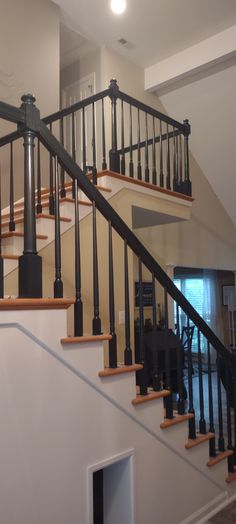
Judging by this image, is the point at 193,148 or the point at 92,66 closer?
the point at 92,66

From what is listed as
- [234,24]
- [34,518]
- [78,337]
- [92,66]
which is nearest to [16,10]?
[92,66]

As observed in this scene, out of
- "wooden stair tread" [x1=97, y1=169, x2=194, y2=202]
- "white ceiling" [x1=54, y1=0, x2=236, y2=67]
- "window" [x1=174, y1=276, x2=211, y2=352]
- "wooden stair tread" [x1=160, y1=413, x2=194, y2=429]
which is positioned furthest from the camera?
"window" [x1=174, y1=276, x2=211, y2=352]

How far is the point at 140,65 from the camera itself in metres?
6.62

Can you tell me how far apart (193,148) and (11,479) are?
6.43 meters

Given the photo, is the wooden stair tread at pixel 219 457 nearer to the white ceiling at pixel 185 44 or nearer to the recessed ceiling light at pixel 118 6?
Result: the white ceiling at pixel 185 44

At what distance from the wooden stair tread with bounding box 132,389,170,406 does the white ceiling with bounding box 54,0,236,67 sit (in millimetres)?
4997

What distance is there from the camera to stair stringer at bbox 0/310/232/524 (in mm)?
1701

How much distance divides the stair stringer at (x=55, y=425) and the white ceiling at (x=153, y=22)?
501 centimetres

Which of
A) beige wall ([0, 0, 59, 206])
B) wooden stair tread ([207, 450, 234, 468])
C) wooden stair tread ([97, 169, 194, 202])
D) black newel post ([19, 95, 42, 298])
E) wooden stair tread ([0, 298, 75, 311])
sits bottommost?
wooden stair tread ([207, 450, 234, 468])

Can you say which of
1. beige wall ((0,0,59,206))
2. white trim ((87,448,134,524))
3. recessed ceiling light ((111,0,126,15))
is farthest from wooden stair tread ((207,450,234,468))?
recessed ceiling light ((111,0,126,15))

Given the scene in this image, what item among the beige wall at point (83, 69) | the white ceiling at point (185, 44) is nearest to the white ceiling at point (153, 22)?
the white ceiling at point (185, 44)

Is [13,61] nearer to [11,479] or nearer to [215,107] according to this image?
[215,107]

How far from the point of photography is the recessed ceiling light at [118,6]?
508 cm

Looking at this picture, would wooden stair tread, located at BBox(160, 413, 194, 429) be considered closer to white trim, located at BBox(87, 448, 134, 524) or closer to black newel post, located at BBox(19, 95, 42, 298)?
white trim, located at BBox(87, 448, 134, 524)
